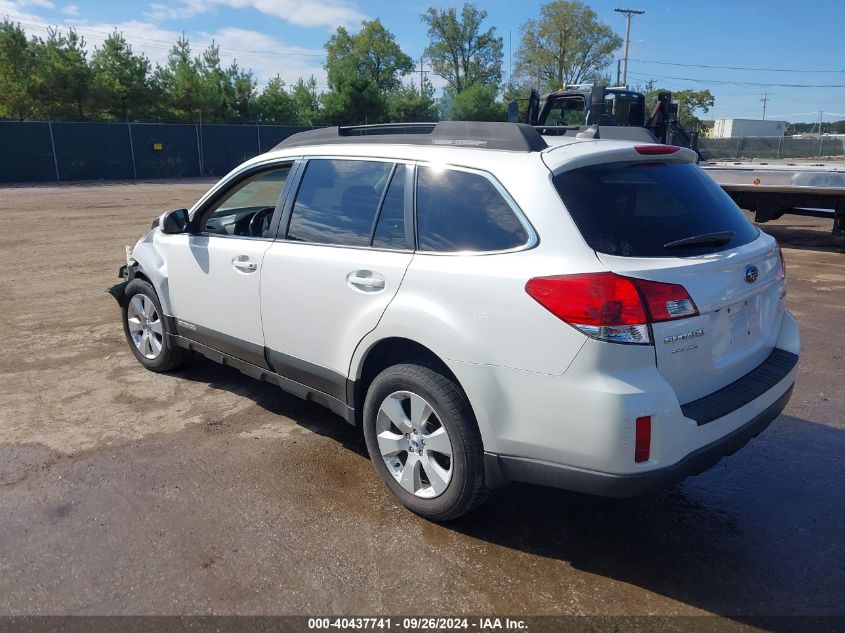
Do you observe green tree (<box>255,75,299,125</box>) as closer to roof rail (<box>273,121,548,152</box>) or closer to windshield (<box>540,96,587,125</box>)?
windshield (<box>540,96,587,125</box>)

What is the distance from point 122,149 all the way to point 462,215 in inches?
1340

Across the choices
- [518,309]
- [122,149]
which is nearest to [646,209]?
[518,309]

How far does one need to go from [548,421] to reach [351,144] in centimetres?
206

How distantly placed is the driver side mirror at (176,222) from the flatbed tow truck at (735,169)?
21.7ft

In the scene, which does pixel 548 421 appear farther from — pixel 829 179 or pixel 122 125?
pixel 122 125

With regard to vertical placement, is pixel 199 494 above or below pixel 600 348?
below

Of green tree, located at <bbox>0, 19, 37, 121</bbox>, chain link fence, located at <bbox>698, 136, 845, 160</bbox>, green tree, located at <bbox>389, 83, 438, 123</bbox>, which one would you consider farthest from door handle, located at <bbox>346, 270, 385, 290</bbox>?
green tree, located at <bbox>389, 83, 438, 123</bbox>

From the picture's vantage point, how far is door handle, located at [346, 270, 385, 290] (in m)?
3.39

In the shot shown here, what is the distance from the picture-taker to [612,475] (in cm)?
270

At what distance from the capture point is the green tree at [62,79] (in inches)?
1476

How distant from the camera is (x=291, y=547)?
10.5 feet

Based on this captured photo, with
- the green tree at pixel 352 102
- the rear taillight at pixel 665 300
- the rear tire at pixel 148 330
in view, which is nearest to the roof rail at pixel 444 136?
the rear taillight at pixel 665 300

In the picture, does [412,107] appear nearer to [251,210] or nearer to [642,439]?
[251,210]

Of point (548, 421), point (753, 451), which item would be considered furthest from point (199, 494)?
point (753, 451)
